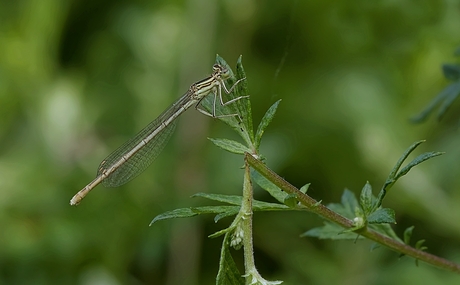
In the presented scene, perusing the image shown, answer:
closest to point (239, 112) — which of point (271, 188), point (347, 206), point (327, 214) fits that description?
point (271, 188)

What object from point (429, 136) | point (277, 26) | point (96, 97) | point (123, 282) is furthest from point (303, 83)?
point (123, 282)

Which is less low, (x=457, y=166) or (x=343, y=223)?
(x=457, y=166)

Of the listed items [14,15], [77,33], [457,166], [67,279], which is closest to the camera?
[457,166]

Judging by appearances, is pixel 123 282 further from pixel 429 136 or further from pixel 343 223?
pixel 343 223

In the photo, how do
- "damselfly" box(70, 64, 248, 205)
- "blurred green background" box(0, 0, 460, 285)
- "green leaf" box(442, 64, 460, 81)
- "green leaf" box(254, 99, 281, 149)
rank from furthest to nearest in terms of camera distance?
"blurred green background" box(0, 0, 460, 285) < "damselfly" box(70, 64, 248, 205) < "green leaf" box(442, 64, 460, 81) < "green leaf" box(254, 99, 281, 149)

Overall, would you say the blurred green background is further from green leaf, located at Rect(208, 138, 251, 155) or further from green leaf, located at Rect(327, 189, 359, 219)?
green leaf, located at Rect(208, 138, 251, 155)

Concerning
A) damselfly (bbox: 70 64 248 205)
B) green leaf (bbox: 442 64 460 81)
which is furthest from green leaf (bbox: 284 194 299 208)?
damselfly (bbox: 70 64 248 205)

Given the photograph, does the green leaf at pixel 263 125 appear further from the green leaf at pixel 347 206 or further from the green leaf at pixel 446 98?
the green leaf at pixel 446 98
